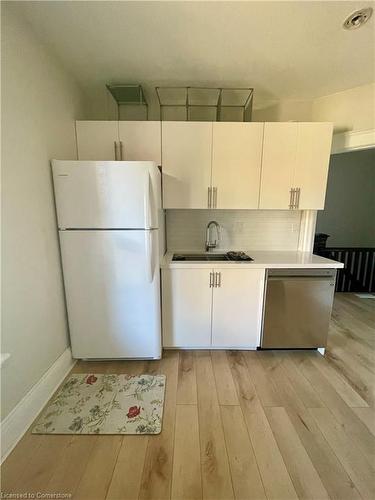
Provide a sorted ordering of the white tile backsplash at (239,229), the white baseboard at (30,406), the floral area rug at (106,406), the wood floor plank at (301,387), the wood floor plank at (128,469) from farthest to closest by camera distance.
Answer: the white tile backsplash at (239,229) → the wood floor plank at (301,387) → the floral area rug at (106,406) → the white baseboard at (30,406) → the wood floor plank at (128,469)

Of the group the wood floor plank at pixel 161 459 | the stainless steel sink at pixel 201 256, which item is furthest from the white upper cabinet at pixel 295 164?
the wood floor plank at pixel 161 459

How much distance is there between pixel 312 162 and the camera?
2.22 metres

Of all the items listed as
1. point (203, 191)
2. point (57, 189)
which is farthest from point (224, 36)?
point (57, 189)

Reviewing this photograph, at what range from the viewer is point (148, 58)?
186 centimetres

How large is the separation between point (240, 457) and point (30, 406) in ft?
4.73

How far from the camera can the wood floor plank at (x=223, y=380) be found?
1.72m

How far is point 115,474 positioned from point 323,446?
126 centimetres

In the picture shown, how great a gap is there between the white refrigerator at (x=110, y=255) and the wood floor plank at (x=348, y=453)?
139 centimetres

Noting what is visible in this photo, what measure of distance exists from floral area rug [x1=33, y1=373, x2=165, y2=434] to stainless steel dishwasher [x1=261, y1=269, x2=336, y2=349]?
1.20 meters

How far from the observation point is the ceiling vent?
55.8 inches

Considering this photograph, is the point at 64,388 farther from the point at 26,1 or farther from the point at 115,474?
the point at 26,1

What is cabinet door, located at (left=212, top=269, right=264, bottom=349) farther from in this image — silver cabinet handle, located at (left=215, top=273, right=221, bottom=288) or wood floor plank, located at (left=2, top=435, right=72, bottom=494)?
wood floor plank, located at (left=2, top=435, right=72, bottom=494)

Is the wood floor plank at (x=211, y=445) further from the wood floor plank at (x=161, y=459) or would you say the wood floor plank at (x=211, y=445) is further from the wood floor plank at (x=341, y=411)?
the wood floor plank at (x=341, y=411)

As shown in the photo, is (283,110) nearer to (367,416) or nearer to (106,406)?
(367,416)
